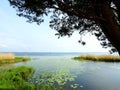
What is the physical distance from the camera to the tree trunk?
8.59 meters

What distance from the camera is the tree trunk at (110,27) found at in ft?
28.2

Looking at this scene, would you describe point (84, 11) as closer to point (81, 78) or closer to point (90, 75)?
point (81, 78)

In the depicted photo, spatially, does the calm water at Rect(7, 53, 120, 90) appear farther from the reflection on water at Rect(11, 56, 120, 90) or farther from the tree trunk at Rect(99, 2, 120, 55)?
the tree trunk at Rect(99, 2, 120, 55)

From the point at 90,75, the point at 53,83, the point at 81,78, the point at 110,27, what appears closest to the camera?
the point at 110,27

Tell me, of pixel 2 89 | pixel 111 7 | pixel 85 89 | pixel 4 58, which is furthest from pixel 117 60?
pixel 111 7

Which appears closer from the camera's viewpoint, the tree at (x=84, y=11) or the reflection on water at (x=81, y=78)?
the tree at (x=84, y=11)

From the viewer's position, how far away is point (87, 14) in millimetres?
8906

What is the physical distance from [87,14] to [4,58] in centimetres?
4236

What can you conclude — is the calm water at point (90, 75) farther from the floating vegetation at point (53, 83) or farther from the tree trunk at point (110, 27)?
the tree trunk at point (110, 27)

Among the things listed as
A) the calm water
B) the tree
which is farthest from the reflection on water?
the tree

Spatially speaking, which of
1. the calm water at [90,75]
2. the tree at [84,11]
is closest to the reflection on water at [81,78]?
the calm water at [90,75]

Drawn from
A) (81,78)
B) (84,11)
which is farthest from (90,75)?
(84,11)

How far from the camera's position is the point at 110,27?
28.5 ft

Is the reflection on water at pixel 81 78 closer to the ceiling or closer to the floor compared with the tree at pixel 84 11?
closer to the floor
